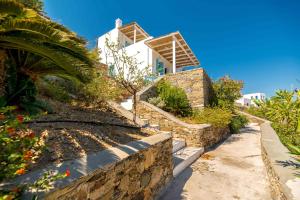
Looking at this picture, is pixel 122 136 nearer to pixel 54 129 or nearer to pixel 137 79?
pixel 54 129

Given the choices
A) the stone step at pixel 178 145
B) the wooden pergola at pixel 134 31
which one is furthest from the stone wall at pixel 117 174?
the wooden pergola at pixel 134 31

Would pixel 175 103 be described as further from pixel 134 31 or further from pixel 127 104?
pixel 134 31

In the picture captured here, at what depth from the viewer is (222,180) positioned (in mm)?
5270

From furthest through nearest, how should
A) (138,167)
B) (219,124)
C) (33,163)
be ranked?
1. (219,124)
2. (138,167)
3. (33,163)

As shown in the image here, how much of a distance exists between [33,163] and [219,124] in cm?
946

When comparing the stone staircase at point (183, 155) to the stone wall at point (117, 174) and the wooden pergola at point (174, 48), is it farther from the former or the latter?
the wooden pergola at point (174, 48)

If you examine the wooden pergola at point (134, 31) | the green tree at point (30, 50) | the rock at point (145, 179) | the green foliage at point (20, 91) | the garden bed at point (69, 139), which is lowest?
the rock at point (145, 179)

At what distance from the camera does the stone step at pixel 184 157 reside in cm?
574

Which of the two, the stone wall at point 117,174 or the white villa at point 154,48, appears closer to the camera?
the stone wall at point 117,174

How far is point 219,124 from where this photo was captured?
10.3m

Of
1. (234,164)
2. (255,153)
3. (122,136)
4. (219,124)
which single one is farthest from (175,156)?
(219,124)

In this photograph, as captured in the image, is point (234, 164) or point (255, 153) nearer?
point (234, 164)

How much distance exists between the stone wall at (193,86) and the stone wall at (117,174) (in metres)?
7.55

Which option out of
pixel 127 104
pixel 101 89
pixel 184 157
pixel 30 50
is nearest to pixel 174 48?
pixel 127 104
